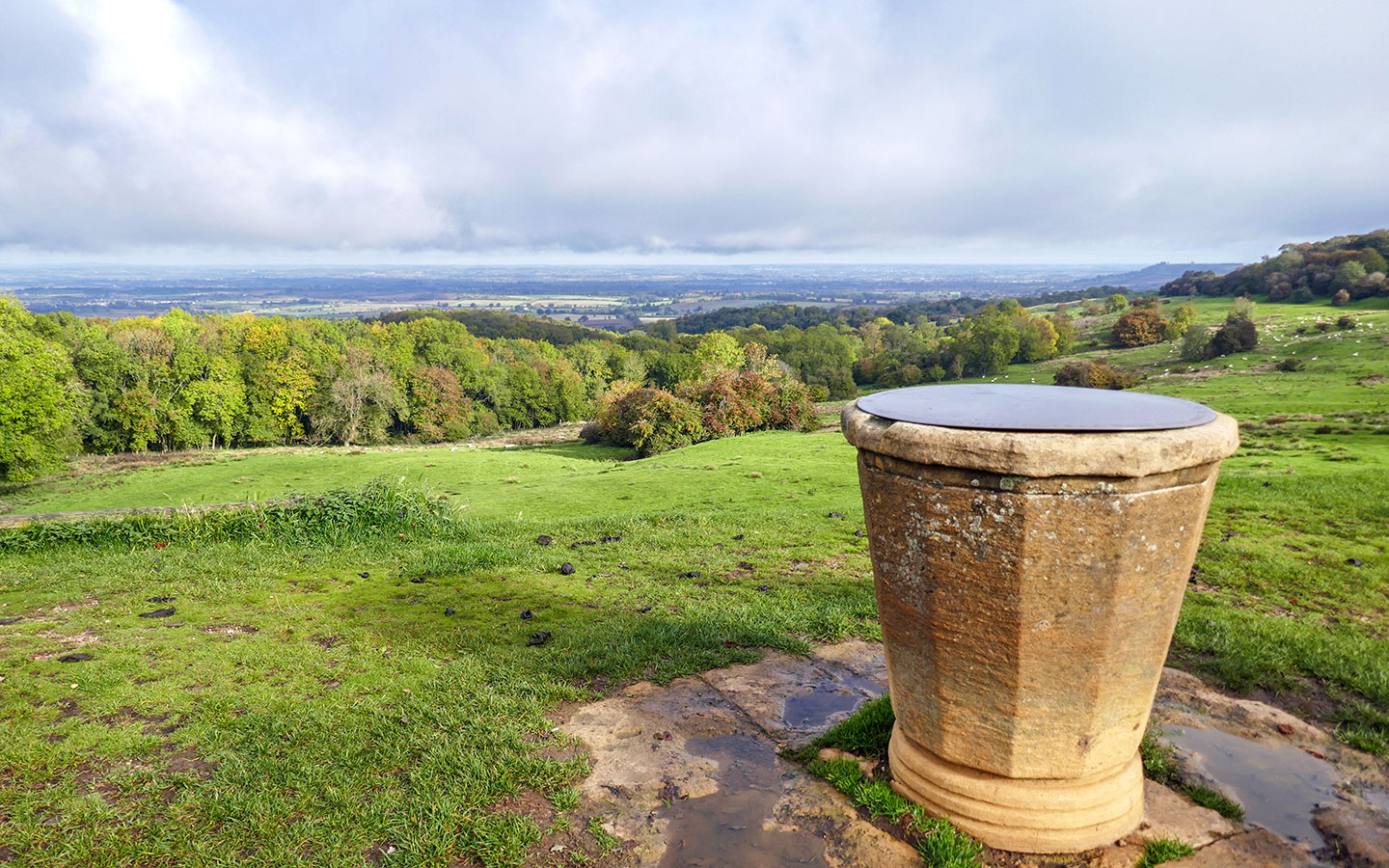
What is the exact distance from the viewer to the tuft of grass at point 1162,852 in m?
4.38

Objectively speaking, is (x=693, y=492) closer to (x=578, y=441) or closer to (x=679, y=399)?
(x=679, y=399)

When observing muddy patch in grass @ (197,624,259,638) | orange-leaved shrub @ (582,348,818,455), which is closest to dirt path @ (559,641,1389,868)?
muddy patch in grass @ (197,624,259,638)

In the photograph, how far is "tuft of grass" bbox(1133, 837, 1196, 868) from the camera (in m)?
4.38

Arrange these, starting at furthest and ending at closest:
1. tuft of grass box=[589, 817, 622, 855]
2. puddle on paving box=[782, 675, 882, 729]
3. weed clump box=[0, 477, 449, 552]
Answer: weed clump box=[0, 477, 449, 552] → puddle on paving box=[782, 675, 882, 729] → tuft of grass box=[589, 817, 622, 855]

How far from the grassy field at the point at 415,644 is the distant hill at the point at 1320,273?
268ft

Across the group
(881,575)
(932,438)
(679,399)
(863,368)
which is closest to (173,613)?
(881,575)

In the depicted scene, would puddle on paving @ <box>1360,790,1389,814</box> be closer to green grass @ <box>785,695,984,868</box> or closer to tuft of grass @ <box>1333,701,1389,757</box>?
tuft of grass @ <box>1333,701,1389,757</box>

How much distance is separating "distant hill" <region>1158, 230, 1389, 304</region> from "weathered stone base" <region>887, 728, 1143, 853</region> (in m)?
95.6

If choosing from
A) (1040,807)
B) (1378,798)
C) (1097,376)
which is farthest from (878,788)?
(1097,376)

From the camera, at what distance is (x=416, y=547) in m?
12.0

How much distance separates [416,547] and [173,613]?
12.6 ft

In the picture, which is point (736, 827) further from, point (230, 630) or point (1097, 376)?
point (1097, 376)

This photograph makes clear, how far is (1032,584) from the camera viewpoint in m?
4.16

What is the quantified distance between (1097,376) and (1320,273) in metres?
52.1
